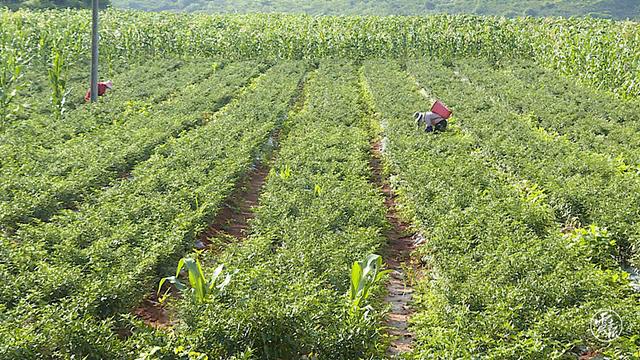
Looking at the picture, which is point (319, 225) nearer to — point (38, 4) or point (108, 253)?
point (108, 253)

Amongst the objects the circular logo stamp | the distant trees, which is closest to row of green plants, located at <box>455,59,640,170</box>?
the circular logo stamp

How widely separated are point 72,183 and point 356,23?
23825 mm

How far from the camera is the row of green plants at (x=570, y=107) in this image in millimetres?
12648

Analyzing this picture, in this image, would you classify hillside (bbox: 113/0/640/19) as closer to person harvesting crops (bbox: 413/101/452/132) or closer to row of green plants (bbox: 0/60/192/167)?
row of green plants (bbox: 0/60/192/167)

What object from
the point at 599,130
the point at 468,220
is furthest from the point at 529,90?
the point at 468,220

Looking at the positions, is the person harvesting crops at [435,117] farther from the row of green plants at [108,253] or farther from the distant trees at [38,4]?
the distant trees at [38,4]

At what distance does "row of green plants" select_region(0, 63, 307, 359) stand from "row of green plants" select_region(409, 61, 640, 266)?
4596 millimetres

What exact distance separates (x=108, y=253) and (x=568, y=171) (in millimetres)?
6953

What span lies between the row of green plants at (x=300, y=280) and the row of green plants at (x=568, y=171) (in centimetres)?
256

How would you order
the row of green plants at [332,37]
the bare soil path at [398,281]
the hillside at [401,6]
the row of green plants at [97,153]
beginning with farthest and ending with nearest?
the hillside at [401,6]
the row of green plants at [332,37]
the row of green plants at [97,153]
the bare soil path at [398,281]

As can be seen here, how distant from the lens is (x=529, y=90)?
19188mm

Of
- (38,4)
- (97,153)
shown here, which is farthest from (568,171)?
(38,4)

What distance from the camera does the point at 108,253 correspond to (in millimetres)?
6891

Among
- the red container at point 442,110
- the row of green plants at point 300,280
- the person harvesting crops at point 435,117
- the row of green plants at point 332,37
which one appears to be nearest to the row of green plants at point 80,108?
the row of green plants at point 332,37
